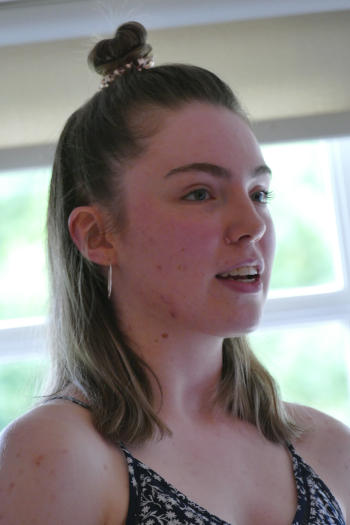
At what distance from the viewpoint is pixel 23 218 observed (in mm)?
2314

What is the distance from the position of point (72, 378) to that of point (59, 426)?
163 mm

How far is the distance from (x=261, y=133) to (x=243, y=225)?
1161 mm

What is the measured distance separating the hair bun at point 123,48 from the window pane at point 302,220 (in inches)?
44.0

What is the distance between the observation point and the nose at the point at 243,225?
3.38 feet

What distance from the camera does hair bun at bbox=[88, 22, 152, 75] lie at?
4.00ft

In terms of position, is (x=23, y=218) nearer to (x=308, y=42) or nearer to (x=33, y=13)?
(x=33, y=13)

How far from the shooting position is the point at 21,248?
2.31 metres

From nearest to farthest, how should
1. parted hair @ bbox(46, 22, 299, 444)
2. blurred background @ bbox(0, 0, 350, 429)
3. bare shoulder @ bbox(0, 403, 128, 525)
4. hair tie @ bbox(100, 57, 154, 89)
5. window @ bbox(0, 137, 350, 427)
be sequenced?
bare shoulder @ bbox(0, 403, 128, 525)
parted hair @ bbox(46, 22, 299, 444)
hair tie @ bbox(100, 57, 154, 89)
blurred background @ bbox(0, 0, 350, 429)
window @ bbox(0, 137, 350, 427)

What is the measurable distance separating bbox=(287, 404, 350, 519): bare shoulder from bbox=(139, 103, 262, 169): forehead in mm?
472

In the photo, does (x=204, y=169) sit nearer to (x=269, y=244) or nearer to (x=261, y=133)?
(x=269, y=244)

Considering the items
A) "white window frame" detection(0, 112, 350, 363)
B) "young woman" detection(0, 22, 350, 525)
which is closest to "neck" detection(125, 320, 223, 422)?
"young woman" detection(0, 22, 350, 525)

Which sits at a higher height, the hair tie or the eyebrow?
the hair tie

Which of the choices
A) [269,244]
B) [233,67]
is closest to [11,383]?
[233,67]

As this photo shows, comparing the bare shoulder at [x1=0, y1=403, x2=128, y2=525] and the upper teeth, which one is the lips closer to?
the upper teeth
